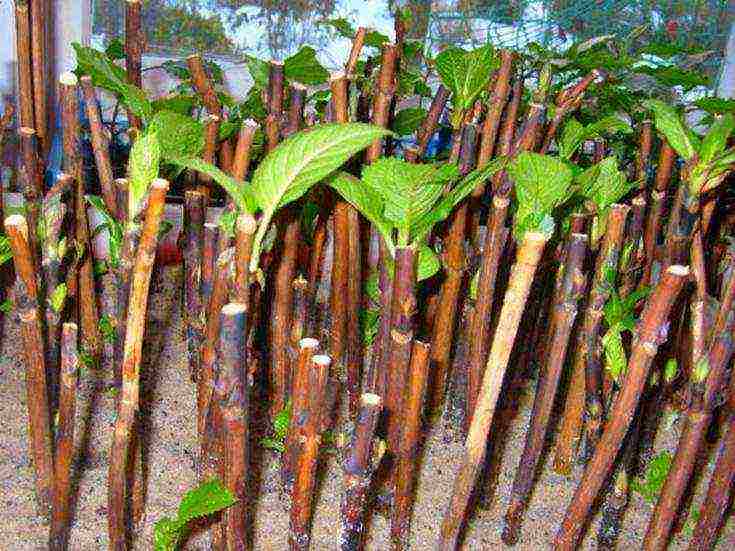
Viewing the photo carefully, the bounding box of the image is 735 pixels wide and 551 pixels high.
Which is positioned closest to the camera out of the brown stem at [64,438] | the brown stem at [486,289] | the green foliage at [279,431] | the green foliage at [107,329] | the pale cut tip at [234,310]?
the pale cut tip at [234,310]

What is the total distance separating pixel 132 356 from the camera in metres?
0.54

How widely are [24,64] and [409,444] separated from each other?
23.2 inches

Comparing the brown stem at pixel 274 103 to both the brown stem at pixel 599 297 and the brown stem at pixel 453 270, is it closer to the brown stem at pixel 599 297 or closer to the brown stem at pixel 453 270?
the brown stem at pixel 453 270

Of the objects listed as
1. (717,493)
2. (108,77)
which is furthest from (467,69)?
(717,493)

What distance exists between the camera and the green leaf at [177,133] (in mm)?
651

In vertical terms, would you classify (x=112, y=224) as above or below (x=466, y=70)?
below

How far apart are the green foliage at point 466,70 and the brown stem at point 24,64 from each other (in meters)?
0.45

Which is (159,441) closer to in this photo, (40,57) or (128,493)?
(128,493)

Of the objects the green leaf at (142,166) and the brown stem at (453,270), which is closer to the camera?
the green leaf at (142,166)

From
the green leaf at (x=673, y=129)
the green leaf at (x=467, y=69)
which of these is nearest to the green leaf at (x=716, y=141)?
the green leaf at (x=673, y=129)

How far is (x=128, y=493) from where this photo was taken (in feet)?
2.25

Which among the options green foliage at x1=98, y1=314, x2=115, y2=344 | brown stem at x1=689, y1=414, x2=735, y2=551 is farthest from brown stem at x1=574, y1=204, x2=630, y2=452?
green foliage at x1=98, y1=314, x2=115, y2=344

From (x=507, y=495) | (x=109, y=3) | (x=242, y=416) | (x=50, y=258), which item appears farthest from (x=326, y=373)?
(x=109, y=3)

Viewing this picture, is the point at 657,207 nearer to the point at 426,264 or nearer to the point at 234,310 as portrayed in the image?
the point at 426,264
